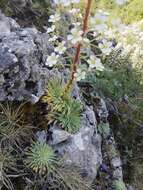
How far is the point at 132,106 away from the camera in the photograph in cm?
425

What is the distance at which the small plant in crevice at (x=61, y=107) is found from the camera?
3.08 meters

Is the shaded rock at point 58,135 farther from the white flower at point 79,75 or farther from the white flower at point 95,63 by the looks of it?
the white flower at point 95,63

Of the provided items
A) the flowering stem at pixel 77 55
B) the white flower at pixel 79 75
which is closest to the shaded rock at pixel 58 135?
the flowering stem at pixel 77 55

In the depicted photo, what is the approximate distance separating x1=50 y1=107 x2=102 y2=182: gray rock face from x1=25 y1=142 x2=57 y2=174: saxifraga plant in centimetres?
12

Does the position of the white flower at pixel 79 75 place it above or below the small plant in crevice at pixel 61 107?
above

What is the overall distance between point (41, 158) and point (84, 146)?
1.42ft

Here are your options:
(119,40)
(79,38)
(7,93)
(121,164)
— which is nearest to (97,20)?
(79,38)

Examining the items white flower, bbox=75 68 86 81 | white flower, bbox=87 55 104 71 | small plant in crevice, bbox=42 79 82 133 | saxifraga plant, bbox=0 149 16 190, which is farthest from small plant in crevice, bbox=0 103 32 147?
white flower, bbox=87 55 104 71

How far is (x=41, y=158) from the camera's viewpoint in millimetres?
2939

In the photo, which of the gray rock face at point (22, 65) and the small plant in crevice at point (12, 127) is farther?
the small plant in crevice at point (12, 127)

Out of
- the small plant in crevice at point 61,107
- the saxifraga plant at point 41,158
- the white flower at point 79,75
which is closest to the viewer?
the white flower at point 79,75

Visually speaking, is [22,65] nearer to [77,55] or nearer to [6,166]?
[77,55]

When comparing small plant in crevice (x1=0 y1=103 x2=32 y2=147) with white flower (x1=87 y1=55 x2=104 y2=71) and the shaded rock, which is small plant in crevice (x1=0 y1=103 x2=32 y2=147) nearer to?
the shaded rock

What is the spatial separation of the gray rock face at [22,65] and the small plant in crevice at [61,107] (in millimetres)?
86
